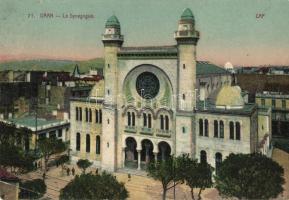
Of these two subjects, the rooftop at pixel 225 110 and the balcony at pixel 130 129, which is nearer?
the rooftop at pixel 225 110

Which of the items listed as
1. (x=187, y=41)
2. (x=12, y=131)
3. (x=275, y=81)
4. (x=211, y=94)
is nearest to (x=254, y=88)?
(x=275, y=81)

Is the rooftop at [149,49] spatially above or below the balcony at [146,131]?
above

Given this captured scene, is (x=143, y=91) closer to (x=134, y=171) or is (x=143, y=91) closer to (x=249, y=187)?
(x=134, y=171)

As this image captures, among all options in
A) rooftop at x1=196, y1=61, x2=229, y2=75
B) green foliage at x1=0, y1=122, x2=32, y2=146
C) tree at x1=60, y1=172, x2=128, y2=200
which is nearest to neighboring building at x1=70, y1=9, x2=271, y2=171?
rooftop at x1=196, y1=61, x2=229, y2=75

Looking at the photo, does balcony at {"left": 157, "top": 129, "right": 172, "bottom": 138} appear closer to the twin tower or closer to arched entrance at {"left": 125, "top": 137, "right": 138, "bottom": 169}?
the twin tower

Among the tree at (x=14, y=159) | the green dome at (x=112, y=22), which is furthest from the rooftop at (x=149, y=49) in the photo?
the tree at (x=14, y=159)

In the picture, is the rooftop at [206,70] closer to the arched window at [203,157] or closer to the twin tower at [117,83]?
the twin tower at [117,83]

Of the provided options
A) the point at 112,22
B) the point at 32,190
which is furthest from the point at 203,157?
the point at 112,22
